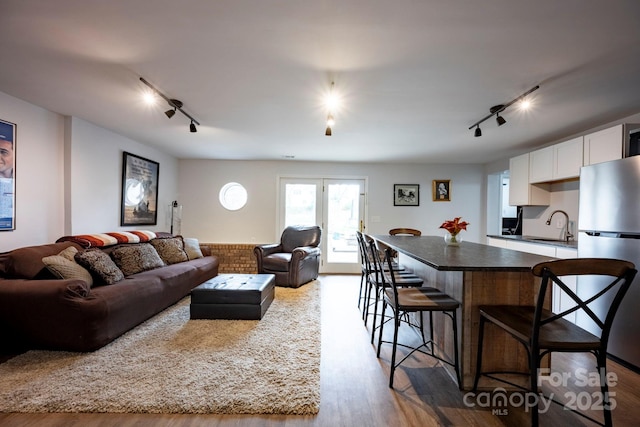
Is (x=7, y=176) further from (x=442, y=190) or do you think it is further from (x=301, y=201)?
(x=442, y=190)

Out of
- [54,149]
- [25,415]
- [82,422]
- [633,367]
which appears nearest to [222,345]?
[82,422]

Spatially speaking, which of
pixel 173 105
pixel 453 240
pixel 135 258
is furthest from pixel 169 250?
pixel 453 240

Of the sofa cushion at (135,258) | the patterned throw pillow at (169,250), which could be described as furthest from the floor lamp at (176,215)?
the sofa cushion at (135,258)

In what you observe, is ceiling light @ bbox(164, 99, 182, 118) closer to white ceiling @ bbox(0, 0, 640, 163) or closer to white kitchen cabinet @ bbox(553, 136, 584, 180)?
white ceiling @ bbox(0, 0, 640, 163)

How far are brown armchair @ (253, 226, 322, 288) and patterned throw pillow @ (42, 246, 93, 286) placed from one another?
7.63 ft

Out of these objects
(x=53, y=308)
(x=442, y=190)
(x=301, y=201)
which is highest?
(x=442, y=190)

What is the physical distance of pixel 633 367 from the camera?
89.1 inches

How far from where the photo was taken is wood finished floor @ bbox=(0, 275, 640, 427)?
5.36ft

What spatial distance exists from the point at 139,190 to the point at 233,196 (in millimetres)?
1748

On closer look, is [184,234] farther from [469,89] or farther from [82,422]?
[469,89]

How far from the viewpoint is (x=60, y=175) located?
3.23m

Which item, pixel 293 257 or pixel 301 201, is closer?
pixel 293 257

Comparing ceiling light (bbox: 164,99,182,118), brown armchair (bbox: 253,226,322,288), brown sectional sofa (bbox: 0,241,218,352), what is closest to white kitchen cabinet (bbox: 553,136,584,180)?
brown armchair (bbox: 253,226,322,288)

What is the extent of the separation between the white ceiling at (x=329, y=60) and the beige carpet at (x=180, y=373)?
225cm
